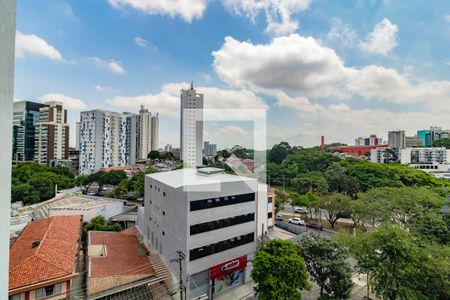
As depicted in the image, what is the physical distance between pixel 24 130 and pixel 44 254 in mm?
53362

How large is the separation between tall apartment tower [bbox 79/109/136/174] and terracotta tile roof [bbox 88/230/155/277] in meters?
36.6

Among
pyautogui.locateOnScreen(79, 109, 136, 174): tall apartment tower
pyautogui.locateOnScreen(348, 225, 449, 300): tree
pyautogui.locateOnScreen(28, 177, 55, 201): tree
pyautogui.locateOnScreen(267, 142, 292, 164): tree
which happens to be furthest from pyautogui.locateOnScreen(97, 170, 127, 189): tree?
pyautogui.locateOnScreen(348, 225, 449, 300): tree

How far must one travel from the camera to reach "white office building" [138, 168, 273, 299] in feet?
33.0

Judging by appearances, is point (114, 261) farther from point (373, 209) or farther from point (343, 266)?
point (373, 209)

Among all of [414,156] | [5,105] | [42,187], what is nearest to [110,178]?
[42,187]

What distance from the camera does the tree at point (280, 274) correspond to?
8570mm

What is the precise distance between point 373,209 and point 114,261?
1759 centimetres

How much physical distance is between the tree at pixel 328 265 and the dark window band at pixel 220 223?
10.1 ft

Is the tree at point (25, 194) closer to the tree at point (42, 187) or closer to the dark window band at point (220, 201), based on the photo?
the tree at point (42, 187)

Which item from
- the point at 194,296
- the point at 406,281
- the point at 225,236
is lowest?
the point at 194,296

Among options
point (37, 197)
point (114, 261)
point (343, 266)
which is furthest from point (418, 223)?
point (37, 197)

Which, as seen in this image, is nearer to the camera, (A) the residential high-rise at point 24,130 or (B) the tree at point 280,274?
(B) the tree at point 280,274

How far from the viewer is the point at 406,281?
8758 millimetres

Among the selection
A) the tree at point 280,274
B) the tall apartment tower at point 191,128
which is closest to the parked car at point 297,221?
the tree at point 280,274
